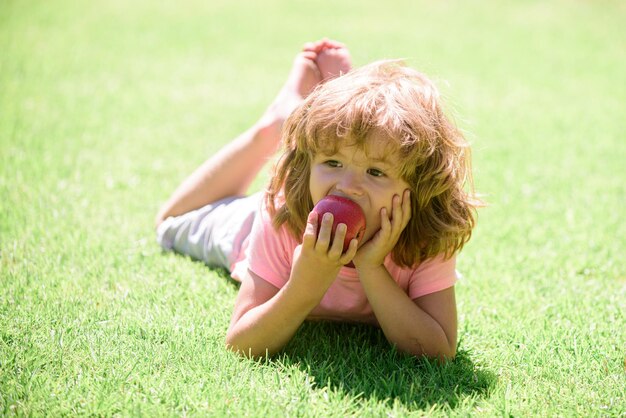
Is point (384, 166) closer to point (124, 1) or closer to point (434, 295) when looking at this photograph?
point (434, 295)

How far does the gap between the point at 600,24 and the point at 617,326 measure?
39.8 ft

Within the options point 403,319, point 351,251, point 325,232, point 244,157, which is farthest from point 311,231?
point 244,157

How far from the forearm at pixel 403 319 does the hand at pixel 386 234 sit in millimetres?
52

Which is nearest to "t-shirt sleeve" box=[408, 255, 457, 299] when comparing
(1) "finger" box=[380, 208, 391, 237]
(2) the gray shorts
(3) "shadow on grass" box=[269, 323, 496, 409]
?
(3) "shadow on grass" box=[269, 323, 496, 409]

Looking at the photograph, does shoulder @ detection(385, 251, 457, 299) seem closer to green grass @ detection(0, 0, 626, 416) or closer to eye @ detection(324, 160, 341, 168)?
green grass @ detection(0, 0, 626, 416)

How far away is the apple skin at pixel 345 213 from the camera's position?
267cm

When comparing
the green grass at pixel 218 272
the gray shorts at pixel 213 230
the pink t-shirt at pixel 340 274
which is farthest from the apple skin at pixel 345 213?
the gray shorts at pixel 213 230

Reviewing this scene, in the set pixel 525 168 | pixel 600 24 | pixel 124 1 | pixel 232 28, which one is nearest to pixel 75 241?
pixel 525 168

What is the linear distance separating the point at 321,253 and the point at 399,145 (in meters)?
0.51

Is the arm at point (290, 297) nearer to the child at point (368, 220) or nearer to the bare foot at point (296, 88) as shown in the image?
the child at point (368, 220)

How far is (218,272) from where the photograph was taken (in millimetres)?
4027

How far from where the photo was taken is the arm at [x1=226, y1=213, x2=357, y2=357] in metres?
2.70

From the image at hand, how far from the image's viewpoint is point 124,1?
46.2ft

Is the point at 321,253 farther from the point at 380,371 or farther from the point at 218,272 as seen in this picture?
the point at 218,272
